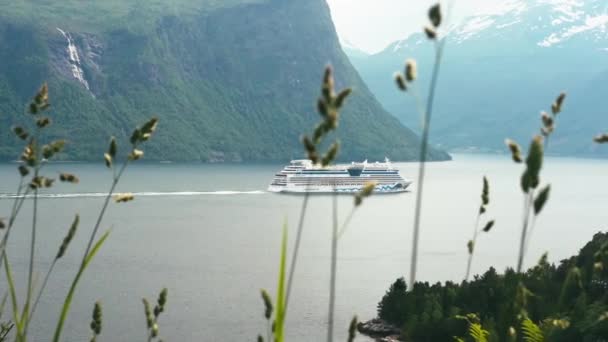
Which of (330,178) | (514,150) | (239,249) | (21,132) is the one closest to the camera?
(514,150)

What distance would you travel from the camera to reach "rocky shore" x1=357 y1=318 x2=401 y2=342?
1510 inches

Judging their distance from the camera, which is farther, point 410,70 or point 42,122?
point 42,122

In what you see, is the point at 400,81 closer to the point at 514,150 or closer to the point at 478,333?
the point at 514,150

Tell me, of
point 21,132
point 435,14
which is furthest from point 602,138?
point 21,132

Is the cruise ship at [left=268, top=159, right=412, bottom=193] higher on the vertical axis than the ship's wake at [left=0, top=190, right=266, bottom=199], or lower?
higher

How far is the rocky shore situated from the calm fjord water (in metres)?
1.43

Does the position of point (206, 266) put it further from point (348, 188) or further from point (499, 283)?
point (348, 188)

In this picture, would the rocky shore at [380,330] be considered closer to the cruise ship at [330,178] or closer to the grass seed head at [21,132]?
the grass seed head at [21,132]

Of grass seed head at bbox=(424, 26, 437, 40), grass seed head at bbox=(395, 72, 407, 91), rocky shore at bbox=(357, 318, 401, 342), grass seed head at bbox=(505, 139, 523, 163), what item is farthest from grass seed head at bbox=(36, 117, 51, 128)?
rocky shore at bbox=(357, 318, 401, 342)

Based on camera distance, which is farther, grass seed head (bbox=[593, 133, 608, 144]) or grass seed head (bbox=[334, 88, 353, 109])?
grass seed head (bbox=[593, 133, 608, 144])

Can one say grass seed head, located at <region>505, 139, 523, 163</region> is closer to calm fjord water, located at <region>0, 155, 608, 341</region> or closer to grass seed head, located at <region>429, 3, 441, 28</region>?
grass seed head, located at <region>429, 3, 441, 28</region>

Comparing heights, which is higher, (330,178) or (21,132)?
(330,178)

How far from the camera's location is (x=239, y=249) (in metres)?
76.8

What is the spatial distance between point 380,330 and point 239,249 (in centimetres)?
3868
